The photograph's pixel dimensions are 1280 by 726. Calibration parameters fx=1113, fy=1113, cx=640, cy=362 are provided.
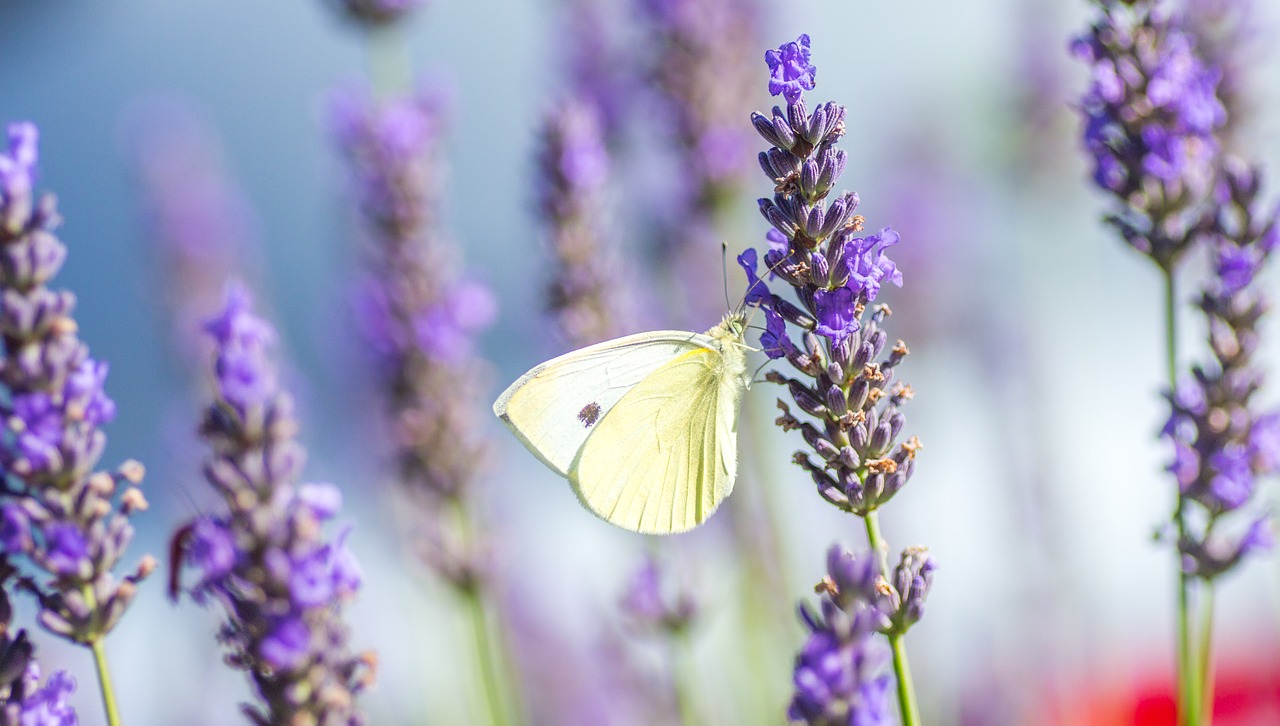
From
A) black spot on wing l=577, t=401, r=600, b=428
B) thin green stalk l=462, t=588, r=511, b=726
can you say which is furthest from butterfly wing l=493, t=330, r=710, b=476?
thin green stalk l=462, t=588, r=511, b=726

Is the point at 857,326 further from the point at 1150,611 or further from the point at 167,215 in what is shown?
the point at 1150,611

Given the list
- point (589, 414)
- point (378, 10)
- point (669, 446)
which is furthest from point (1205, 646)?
point (378, 10)

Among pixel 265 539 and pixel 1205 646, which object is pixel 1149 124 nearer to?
pixel 1205 646

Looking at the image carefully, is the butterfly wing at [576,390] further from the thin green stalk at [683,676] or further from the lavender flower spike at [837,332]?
the lavender flower spike at [837,332]

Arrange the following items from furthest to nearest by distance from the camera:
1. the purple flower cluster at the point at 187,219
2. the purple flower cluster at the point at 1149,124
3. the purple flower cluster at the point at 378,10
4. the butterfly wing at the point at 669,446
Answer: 1. the purple flower cluster at the point at 187,219
2. the purple flower cluster at the point at 378,10
3. the butterfly wing at the point at 669,446
4. the purple flower cluster at the point at 1149,124

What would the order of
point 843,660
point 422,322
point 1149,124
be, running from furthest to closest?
point 422,322 → point 1149,124 → point 843,660

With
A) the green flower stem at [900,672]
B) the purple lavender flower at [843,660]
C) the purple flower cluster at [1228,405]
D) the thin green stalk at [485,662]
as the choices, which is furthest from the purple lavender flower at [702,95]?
the purple lavender flower at [843,660]
